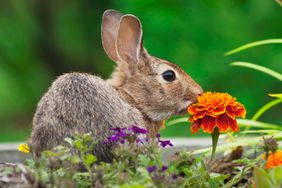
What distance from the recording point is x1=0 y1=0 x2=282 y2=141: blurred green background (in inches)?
305

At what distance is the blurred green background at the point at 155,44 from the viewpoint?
775 cm

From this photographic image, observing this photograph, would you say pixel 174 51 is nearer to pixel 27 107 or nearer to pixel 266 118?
pixel 266 118

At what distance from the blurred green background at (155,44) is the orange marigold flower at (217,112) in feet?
10.8

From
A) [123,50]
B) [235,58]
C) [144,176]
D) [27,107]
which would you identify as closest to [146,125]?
[123,50]

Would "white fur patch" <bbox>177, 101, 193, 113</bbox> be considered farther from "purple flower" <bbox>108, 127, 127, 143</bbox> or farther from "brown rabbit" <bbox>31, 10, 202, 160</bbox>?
"purple flower" <bbox>108, 127, 127, 143</bbox>

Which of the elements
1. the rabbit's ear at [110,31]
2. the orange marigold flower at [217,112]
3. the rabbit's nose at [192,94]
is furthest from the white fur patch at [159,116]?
the orange marigold flower at [217,112]

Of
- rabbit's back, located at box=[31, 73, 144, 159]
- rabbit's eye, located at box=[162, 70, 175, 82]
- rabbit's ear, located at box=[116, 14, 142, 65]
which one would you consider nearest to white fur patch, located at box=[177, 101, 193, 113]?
rabbit's eye, located at box=[162, 70, 175, 82]

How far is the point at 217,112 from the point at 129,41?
1051mm

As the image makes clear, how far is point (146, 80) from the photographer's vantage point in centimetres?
480

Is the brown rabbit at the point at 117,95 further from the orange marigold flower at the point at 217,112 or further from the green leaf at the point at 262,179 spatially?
the green leaf at the point at 262,179

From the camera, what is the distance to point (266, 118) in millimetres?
8062

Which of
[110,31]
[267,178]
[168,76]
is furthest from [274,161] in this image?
[110,31]

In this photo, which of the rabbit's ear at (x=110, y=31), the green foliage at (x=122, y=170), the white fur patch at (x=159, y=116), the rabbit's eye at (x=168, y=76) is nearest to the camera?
the green foliage at (x=122, y=170)

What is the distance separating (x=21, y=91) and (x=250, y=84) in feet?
7.26
